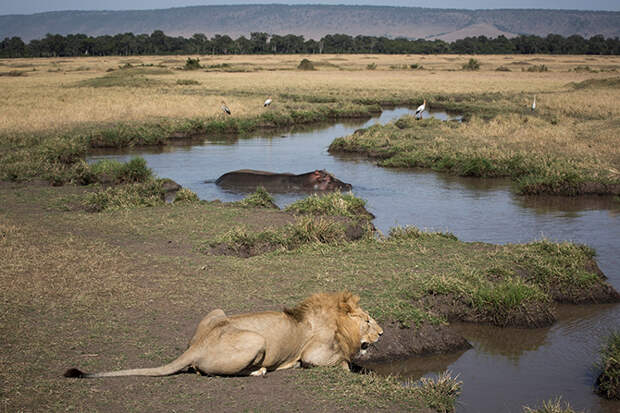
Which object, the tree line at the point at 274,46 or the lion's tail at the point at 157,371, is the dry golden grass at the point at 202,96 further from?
the tree line at the point at 274,46

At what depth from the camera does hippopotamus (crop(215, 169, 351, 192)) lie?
16.1m

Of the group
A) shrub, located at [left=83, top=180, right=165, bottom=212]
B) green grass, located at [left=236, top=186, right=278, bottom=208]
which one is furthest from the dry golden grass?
green grass, located at [left=236, top=186, right=278, bottom=208]

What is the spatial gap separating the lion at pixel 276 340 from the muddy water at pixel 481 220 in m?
1.40

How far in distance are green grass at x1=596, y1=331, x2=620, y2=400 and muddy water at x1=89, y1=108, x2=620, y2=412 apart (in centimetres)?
11

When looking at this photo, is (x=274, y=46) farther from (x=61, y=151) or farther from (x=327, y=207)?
(x=327, y=207)

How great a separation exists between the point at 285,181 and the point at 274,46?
4923 inches

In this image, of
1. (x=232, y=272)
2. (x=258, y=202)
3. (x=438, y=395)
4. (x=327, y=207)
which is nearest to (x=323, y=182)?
(x=258, y=202)

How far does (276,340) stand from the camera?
540 centimetres

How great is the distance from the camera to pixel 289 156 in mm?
22109

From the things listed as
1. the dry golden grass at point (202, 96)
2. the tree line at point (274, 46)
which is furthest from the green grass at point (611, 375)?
the tree line at point (274, 46)

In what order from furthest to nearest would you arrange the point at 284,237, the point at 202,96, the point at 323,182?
the point at 202,96
the point at 323,182
the point at 284,237

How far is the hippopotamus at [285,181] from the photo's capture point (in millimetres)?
16078

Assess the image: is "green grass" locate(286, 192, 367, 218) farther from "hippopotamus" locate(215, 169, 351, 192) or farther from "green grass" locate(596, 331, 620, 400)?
"green grass" locate(596, 331, 620, 400)

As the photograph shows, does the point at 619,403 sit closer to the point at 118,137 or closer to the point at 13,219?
the point at 13,219
